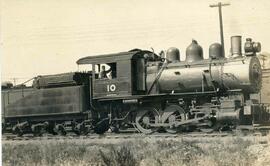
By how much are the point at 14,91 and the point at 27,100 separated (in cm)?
93

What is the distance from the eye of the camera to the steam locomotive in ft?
33.6

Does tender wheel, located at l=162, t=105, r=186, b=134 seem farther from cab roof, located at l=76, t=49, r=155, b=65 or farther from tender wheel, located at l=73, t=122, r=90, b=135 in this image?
tender wheel, located at l=73, t=122, r=90, b=135

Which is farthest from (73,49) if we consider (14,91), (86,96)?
(14,91)

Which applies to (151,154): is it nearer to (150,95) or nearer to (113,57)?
(150,95)

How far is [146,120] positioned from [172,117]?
686 mm

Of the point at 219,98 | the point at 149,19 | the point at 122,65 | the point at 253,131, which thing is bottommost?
the point at 253,131

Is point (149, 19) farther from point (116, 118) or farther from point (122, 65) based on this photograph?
point (116, 118)

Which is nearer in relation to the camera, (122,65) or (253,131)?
(253,131)

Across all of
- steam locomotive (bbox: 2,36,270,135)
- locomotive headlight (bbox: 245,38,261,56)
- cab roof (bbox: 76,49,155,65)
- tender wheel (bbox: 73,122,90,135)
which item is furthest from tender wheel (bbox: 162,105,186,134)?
tender wheel (bbox: 73,122,90,135)

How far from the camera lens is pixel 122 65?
11188 millimetres

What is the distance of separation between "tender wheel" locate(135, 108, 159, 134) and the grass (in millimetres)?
1865

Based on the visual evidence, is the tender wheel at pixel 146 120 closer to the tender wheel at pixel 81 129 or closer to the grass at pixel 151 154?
the tender wheel at pixel 81 129

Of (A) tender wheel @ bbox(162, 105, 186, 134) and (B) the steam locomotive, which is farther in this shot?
(A) tender wheel @ bbox(162, 105, 186, 134)

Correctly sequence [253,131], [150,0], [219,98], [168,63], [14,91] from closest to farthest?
1. [150,0]
2. [253,131]
3. [219,98]
4. [168,63]
5. [14,91]
